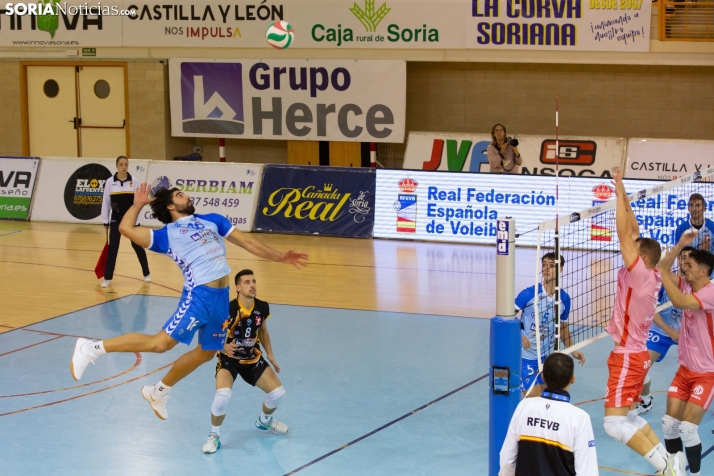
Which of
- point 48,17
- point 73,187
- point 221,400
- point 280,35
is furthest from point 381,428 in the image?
point 48,17

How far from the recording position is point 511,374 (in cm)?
557

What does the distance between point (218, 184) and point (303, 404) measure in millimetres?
10623

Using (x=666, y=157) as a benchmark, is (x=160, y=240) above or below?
below

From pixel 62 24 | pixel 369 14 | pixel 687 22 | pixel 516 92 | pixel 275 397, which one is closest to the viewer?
pixel 275 397

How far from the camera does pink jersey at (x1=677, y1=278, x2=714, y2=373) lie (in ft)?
21.8

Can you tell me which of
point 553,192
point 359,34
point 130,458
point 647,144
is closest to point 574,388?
point 130,458

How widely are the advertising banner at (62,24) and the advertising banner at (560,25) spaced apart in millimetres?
8638

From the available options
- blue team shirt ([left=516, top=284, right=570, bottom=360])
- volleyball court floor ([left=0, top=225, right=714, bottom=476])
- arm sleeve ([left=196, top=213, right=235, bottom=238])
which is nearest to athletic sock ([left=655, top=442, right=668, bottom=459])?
volleyball court floor ([left=0, top=225, right=714, bottom=476])

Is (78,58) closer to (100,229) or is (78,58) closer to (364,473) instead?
(100,229)

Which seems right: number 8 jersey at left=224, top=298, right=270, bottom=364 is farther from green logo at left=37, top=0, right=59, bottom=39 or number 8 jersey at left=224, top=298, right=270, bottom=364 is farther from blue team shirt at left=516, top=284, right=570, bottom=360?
green logo at left=37, top=0, right=59, bottom=39

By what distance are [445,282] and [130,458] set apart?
299 inches

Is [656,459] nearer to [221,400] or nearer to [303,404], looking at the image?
[221,400]

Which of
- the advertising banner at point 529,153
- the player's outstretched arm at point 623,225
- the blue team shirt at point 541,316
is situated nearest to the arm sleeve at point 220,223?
the blue team shirt at point 541,316

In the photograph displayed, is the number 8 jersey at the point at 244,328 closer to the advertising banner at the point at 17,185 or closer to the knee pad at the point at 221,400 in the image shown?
the knee pad at the point at 221,400
